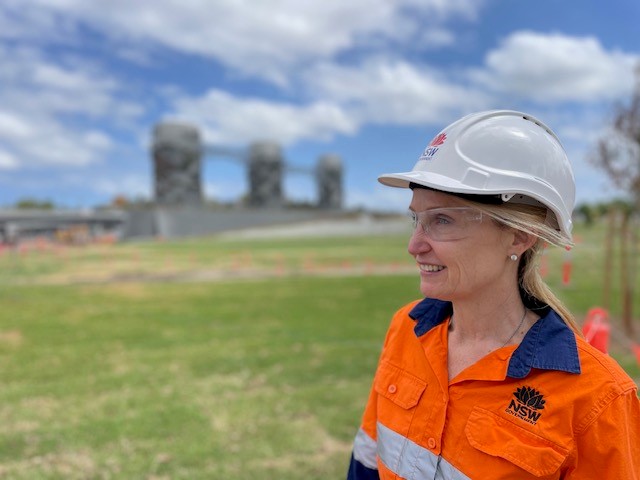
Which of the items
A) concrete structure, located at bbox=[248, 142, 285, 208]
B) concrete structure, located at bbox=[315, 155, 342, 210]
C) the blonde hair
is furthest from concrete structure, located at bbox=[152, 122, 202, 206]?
the blonde hair

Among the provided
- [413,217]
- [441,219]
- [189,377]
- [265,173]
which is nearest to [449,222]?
[441,219]

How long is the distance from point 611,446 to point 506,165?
773 mm

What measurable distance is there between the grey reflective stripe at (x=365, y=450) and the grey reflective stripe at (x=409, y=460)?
0.37 ft

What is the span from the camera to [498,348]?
1313mm

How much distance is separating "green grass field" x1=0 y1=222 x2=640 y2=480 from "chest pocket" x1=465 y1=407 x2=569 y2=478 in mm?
2467

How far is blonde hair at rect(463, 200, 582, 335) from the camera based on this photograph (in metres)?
1.22

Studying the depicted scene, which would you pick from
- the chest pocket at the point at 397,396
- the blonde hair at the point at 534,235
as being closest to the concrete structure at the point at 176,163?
the chest pocket at the point at 397,396

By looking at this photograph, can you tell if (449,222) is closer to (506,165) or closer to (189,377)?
(506,165)

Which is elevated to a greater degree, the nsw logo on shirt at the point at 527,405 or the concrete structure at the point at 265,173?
the concrete structure at the point at 265,173

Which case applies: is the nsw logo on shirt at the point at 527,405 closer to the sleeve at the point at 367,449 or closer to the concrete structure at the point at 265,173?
the sleeve at the point at 367,449

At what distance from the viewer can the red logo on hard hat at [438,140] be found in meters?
1.37

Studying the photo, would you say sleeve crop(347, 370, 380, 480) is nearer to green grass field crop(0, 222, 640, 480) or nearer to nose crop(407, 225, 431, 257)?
nose crop(407, 225, 431, 257)

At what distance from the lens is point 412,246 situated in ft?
4.50

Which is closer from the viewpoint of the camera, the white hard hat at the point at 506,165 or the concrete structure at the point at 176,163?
the white hard hat at the point at 506,165
